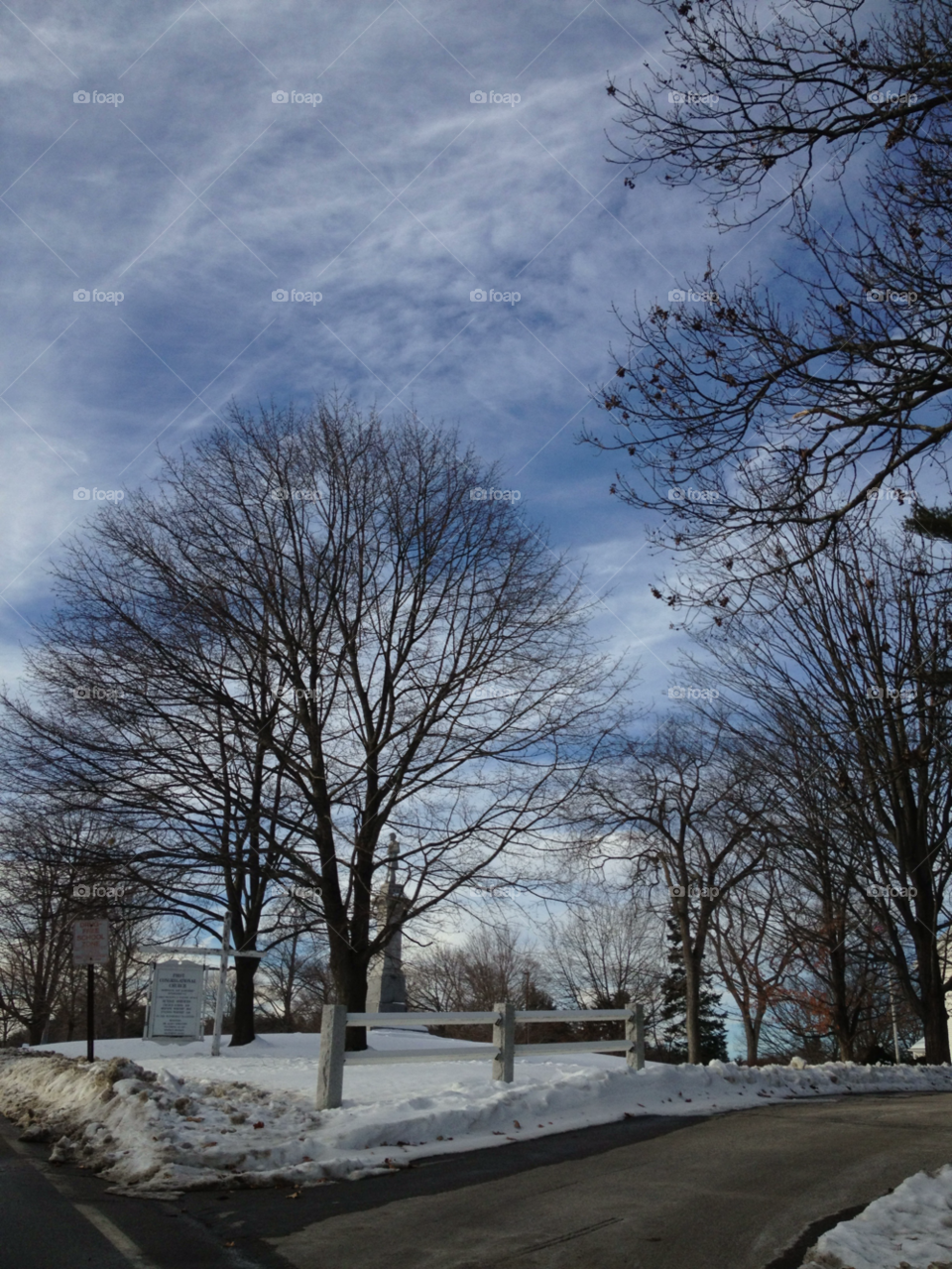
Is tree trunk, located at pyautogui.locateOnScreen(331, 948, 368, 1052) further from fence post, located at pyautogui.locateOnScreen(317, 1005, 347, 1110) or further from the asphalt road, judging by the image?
the asphalt road

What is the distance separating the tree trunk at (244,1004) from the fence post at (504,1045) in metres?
12.1

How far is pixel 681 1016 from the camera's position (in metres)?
52.8

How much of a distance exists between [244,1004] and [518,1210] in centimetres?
1872

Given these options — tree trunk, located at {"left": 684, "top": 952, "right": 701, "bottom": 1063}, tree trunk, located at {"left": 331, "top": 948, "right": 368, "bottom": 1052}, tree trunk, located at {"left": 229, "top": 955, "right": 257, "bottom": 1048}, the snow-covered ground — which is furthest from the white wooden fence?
tree trunk, located at {"left": 684, "top": 952, "right": 701, "bottom": 1063}

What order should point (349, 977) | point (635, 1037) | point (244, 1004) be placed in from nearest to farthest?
1. point (635, 1037)
2. point (349, 977)
3. point (244, 1004)

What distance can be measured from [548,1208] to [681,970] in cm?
4493

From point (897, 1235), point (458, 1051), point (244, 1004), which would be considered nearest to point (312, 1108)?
point (458, 1051)

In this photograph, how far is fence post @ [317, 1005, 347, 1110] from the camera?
9516 mm

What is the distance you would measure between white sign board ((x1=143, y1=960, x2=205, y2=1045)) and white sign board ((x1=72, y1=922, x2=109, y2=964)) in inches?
286

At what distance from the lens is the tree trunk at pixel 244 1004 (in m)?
22.3

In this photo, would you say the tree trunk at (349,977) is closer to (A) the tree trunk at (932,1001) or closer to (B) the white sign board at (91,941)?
(B) the white sign board at (91,941)

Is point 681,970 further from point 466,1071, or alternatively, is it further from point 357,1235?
point 357,1235

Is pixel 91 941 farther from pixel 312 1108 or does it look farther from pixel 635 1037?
pixel 635 1037

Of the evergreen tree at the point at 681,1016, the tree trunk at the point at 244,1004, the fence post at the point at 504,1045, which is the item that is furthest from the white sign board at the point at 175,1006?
the evergreen tree at the point at 681,1016
